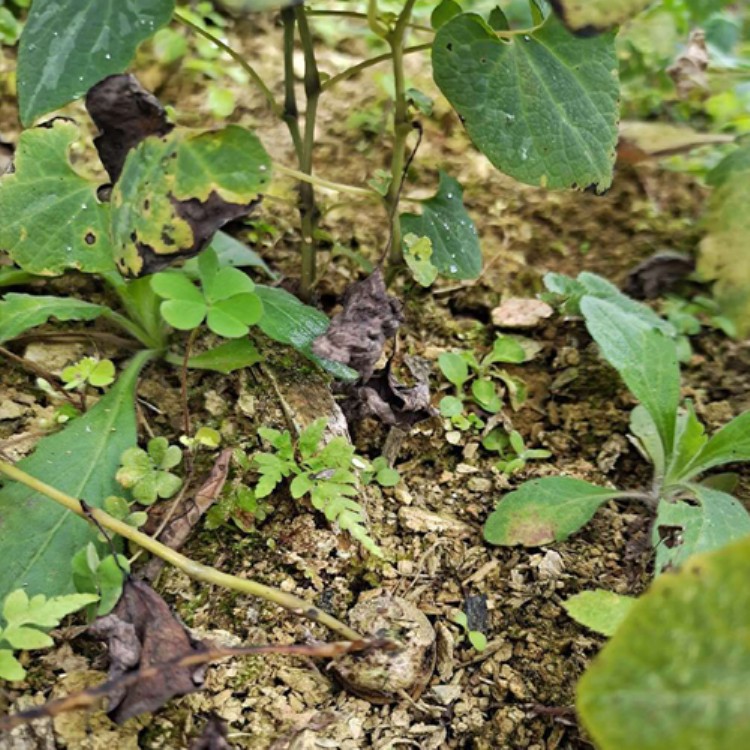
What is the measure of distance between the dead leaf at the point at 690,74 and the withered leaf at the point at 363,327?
1531mm

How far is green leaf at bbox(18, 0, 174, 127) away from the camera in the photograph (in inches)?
46.7

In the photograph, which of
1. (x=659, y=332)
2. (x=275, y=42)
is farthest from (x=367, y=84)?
(x=659, y=332)

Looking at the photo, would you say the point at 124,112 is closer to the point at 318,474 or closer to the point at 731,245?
the point at 318,474

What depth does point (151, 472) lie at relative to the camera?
1275mm

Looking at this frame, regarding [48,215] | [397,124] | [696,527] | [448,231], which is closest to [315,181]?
[397,124]

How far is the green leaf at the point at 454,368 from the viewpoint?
5.13 ft

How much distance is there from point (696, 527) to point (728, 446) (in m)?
0.20

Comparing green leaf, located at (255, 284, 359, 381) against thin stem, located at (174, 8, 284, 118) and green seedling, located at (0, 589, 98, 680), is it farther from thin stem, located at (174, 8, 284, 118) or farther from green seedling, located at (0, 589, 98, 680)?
green seedling, located at (0, 589, 98, 680)

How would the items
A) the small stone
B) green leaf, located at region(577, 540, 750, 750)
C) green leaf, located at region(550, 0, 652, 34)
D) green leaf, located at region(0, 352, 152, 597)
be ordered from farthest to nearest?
1. the small stone
2. green leaf, located at region(0, 352, 152, 597)
3. green leaf, located at region(550, 0, 652, 34)
4. green leaf, located at region(577, 540, 750, 750)

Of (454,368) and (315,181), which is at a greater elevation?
(315,181)

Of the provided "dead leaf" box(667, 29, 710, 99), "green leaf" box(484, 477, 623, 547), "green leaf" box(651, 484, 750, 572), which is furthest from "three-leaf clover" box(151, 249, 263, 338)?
"dead leaf" box(667, 29, 710, 99)

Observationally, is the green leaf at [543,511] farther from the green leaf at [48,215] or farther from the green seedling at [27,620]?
the green leaf at [48,215]

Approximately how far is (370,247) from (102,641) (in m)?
1.09

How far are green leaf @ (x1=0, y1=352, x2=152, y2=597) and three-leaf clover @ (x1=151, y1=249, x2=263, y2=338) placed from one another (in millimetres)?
236
